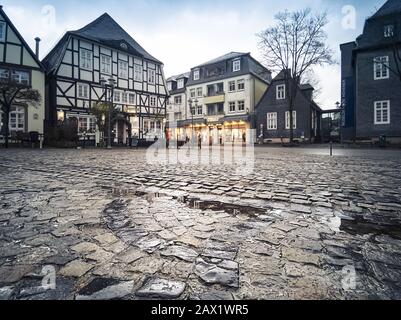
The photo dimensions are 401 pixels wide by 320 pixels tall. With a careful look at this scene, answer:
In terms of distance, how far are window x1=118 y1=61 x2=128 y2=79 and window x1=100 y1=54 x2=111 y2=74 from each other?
4.27 ft

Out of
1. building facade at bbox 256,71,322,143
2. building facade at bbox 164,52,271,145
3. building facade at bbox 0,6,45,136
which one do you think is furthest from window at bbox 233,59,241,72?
building facade at bbox 0,6,45,136

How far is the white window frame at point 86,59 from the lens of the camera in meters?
27.5

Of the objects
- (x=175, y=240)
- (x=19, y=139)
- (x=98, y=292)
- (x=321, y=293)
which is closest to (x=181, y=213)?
(x=175, y=240)

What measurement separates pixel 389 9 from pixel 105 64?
30322mm

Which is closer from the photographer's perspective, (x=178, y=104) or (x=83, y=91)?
(x=83, y=91)

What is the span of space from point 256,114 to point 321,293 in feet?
116

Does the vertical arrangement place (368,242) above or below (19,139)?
below

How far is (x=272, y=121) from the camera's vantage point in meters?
33.8

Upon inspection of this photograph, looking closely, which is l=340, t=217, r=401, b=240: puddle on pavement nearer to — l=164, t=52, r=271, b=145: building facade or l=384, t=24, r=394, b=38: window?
l=384, t=24, r=394, b=38: window

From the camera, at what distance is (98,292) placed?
1.50m

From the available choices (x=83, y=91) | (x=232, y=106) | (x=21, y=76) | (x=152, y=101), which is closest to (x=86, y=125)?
(x=83, y=91)

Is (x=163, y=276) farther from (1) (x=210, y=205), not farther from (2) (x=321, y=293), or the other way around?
(1) (x=210, y=205)

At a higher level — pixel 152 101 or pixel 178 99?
pixel 178 99

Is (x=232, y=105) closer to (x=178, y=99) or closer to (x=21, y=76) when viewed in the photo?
(x=178, y=99)
